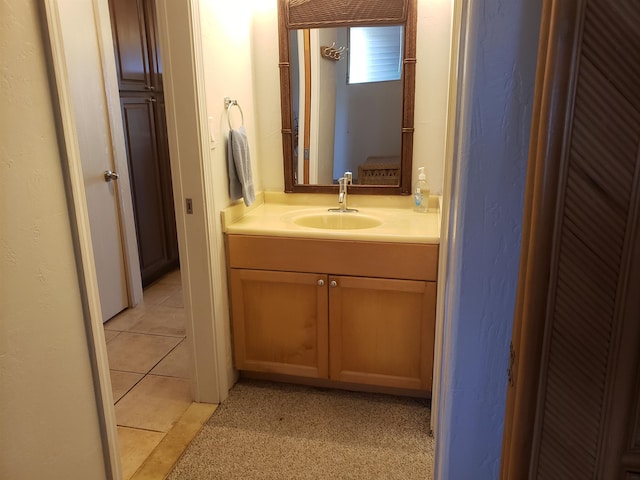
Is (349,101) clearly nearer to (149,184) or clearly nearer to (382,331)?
(382,331)

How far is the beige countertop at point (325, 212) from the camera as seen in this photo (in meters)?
2.03

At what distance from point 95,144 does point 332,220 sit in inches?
57.0

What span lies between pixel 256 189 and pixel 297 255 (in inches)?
23.5

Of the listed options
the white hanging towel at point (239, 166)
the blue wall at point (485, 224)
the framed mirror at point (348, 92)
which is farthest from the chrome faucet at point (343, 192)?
the blue wall at point (485, 224)

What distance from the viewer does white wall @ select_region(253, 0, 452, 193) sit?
2221 mm

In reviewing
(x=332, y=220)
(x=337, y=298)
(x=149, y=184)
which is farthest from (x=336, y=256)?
(x=149, y=184)

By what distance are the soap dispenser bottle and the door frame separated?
0.96 meters

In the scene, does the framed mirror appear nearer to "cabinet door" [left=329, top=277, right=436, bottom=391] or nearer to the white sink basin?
the white sink basin

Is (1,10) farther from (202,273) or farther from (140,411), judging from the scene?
(140,411)

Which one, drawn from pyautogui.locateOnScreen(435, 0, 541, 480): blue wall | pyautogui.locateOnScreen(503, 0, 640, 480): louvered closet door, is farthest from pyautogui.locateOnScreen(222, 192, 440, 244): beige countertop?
pyautogui.locateOnScreen(503, 0, 640, 480): louvered closet door

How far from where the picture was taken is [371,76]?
232 centimetres

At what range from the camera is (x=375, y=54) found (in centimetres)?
229

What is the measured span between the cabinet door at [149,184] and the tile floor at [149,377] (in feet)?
1.22

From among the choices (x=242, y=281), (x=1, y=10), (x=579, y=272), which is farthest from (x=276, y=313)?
(x=579, y=272)
